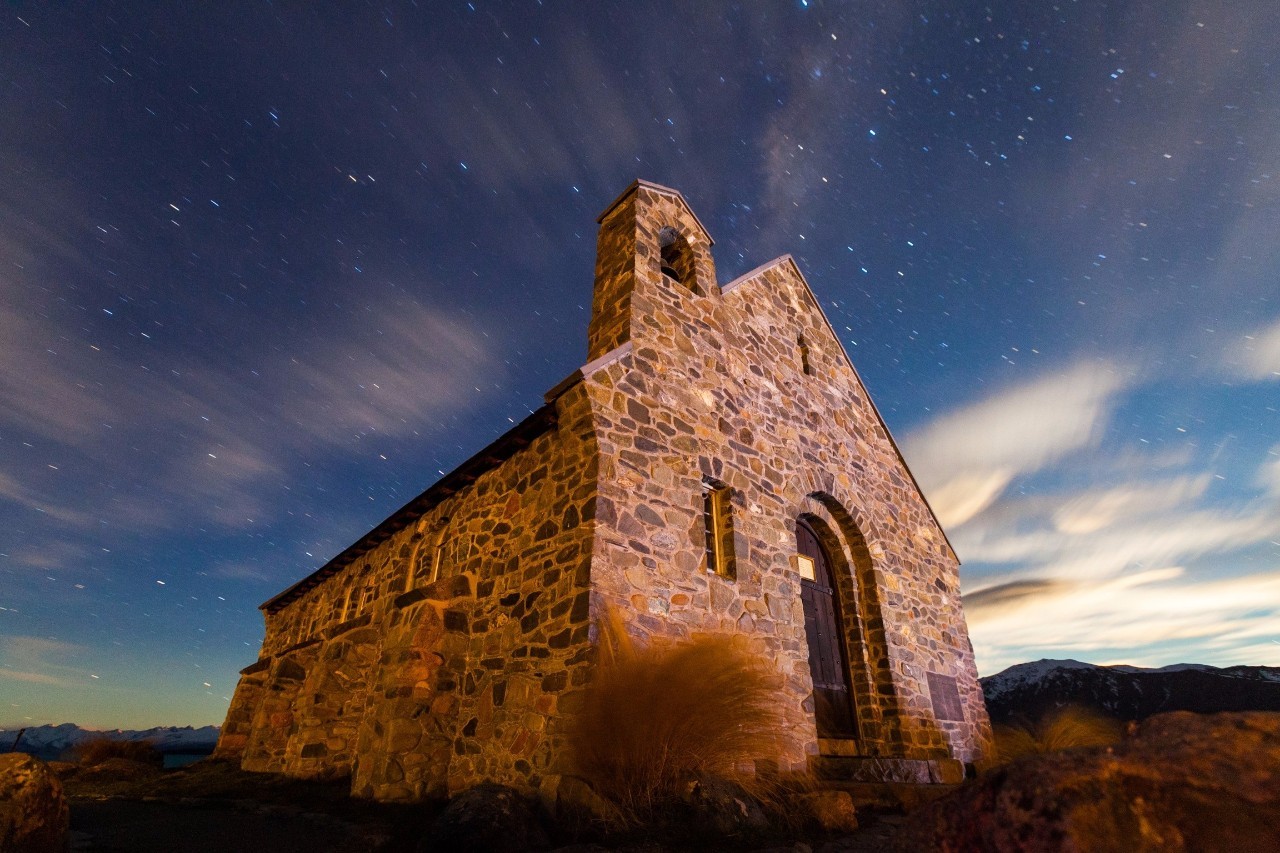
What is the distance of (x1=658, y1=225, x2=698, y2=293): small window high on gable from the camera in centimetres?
887

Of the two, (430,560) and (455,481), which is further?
(430,560)

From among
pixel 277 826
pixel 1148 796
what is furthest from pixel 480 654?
pixel 1148 796

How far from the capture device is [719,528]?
705 centimetres

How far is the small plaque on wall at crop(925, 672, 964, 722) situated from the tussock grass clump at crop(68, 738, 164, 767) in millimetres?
18198

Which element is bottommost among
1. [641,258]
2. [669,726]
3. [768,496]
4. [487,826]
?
Result: [487,826]

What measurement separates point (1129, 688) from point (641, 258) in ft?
132

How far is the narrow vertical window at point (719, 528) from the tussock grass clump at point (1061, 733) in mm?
5312

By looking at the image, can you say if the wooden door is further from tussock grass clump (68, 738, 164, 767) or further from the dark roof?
tussock grass clump (68, 738, 164, 767)

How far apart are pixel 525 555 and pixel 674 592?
68.6 inches

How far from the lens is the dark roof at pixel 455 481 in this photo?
6.77m

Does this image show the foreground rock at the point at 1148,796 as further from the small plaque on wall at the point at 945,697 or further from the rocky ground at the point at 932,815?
the small plaque on wall at the point at 945,697

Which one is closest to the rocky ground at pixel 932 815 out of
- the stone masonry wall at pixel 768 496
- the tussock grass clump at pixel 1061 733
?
the stone masonry wall at pixel 768 496

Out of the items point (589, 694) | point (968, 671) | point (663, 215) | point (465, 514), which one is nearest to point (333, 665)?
point (465, 514)

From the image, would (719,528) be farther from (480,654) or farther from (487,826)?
(487,826)
